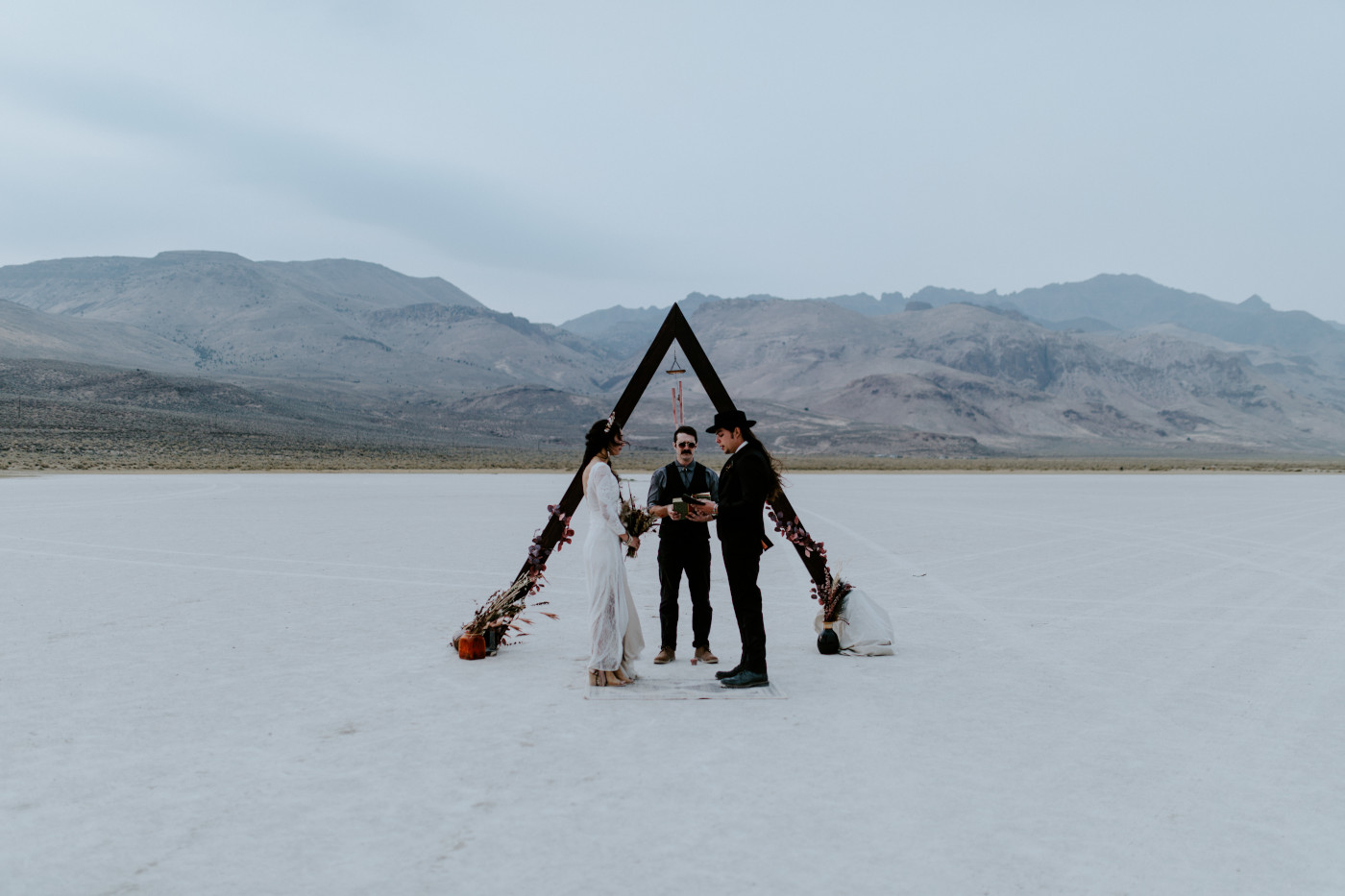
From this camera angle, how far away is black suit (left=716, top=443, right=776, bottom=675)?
6859mm

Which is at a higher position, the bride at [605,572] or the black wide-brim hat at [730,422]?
the black wide-brim hat at [730,422]

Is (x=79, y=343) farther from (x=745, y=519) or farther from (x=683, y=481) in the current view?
(x=745, y=519)

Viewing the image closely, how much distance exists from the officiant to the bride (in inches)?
19.6

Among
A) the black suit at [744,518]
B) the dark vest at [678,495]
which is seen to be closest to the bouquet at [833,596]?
the dark vest at [678,495]

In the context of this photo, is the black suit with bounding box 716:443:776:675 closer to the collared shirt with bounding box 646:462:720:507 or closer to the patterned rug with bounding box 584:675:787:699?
the patterned rug with bounding box 584:675:787:699

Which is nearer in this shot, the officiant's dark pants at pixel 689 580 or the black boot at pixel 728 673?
the black boot at pixel 728 673

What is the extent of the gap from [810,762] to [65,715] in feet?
16.6

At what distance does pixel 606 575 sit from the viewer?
7.18m

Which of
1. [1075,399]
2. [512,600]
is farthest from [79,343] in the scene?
[512,600]

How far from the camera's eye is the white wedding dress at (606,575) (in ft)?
23.4

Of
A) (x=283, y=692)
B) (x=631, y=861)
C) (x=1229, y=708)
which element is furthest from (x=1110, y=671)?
(x=283, y=692)

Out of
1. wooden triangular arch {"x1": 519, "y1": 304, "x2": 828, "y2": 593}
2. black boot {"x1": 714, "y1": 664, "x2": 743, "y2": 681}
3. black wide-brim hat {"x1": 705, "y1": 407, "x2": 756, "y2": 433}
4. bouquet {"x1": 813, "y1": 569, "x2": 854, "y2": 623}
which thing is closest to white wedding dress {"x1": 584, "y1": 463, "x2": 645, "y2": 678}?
black boot {"x1": 714, "y1": 664, "x2": 743, "y2": 681}

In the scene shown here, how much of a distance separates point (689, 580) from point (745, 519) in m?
1.08

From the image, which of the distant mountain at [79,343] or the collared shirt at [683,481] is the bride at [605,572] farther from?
the distant mountain at [79,343]
